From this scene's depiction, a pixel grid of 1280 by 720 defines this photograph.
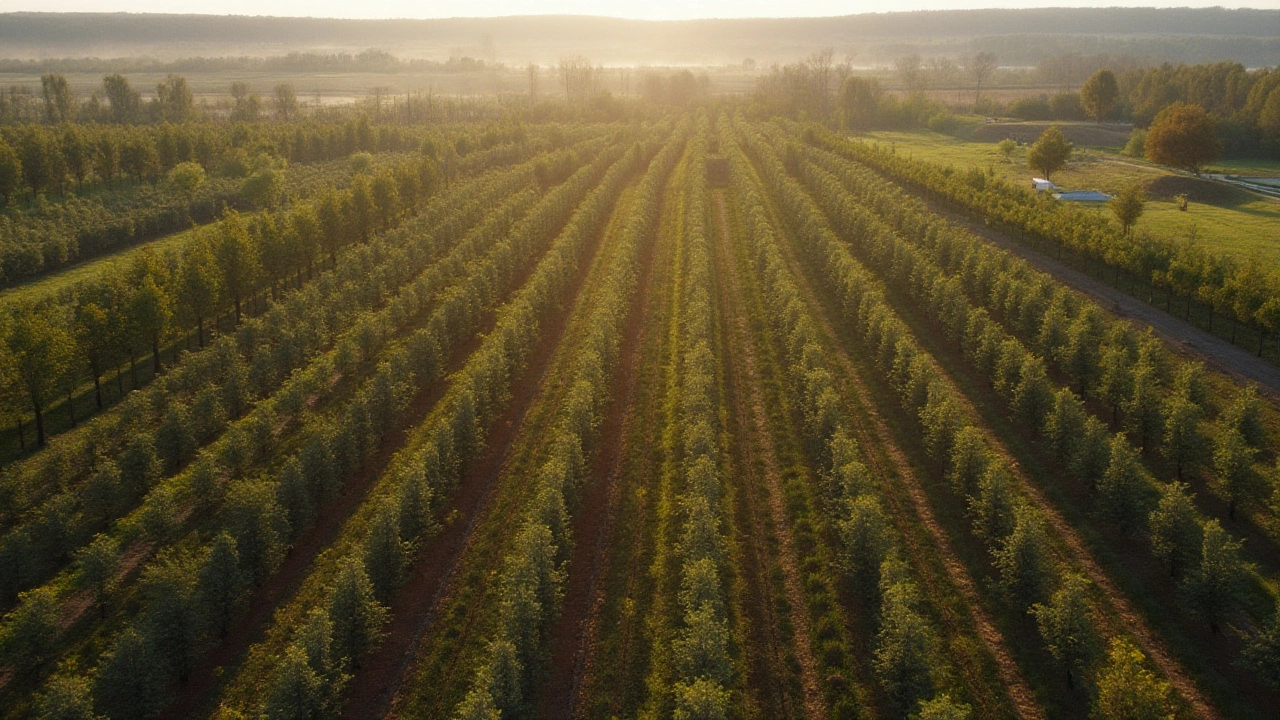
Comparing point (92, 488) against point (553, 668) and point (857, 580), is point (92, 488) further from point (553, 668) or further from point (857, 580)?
point (857, 580)

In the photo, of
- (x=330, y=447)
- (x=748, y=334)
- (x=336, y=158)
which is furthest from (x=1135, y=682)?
(x=336, y=158)

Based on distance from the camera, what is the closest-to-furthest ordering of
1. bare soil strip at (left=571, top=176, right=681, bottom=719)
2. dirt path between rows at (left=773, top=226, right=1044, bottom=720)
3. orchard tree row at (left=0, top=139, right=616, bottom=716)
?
dirt path between rows at (left=773, top=226, right=1044, bottom=720)
bare soil strip at (left=571, top=176, right=681, bottom=719)
orchard tree row at (left=0, top=139, right=616, bottom=716)

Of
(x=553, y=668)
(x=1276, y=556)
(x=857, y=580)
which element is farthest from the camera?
(x=1276, y=556)

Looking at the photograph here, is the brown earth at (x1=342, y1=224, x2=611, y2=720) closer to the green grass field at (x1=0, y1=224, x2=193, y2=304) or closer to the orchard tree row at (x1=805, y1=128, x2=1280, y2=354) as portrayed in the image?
the green grass field at (x1=0, y1=224, x2=193, y2=304)

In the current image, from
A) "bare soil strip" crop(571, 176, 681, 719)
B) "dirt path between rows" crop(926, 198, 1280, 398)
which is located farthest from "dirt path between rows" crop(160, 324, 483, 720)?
"dirt path between rows" crop(926, 198, 1280, 398)

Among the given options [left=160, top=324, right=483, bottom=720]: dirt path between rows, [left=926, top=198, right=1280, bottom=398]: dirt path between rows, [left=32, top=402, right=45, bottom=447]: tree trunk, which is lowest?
[left=160, top=324, right=483, bottom=720]: dirt path between rows

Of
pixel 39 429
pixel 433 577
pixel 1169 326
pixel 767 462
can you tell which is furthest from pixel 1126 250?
pixel 39 429
